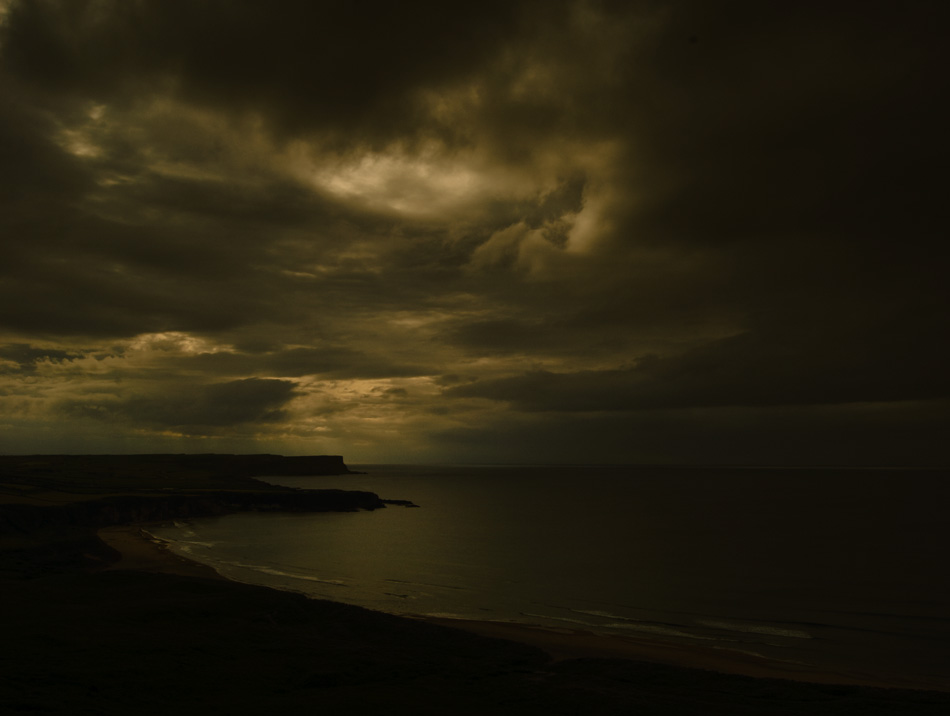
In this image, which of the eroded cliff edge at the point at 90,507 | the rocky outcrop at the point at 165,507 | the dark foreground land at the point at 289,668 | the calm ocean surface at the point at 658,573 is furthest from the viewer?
the rocky outcrop at the point at 165,507

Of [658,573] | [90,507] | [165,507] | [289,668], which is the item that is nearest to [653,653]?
[289,668]

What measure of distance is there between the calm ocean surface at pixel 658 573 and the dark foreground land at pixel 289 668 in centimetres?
943

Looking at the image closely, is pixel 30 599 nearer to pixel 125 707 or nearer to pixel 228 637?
pixel 228 637

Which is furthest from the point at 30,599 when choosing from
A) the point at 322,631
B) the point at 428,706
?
the point at 428,706

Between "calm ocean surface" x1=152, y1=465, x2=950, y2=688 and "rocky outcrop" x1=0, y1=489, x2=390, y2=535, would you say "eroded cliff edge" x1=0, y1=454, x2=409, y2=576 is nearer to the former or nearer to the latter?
"rocky outcrop" x1=0, y1=489, x2=390, y2=535

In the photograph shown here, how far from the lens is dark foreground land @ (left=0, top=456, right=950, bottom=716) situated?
74.6 feet

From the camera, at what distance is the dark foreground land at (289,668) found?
22734 mm

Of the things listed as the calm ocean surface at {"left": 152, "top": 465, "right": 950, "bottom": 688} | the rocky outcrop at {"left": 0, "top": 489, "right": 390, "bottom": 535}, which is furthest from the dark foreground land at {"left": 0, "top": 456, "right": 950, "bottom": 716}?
the rocky outcrop at {"left": 0, "top": 489, "right": 390, "bottom": 535}

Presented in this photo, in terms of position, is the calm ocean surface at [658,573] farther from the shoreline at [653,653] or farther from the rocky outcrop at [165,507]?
the rocky outcrop at [165,507]

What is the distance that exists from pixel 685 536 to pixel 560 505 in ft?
204

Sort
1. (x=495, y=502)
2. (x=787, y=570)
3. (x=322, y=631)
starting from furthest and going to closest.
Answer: (x=495, y=502) → (x=787, y=570) → (x=322, y=631)

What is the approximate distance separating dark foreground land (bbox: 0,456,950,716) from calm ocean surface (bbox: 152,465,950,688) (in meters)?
9.43

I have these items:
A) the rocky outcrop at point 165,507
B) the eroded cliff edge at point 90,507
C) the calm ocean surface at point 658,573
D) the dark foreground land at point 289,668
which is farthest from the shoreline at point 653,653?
the rocky outcrop at point 165,507

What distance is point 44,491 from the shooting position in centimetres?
10212
